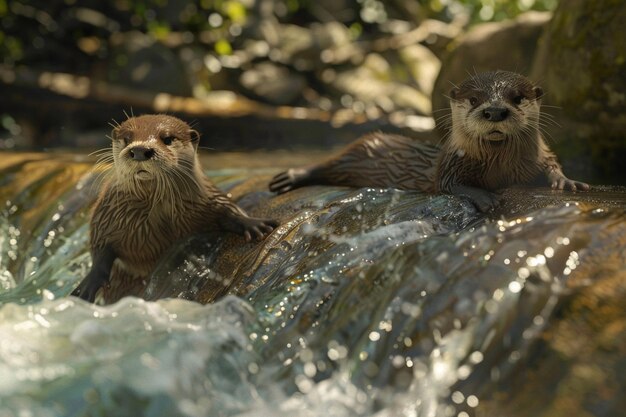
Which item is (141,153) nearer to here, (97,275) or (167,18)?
(97,275)

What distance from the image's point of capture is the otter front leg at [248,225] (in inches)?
127

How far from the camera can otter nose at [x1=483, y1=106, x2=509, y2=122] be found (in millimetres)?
3166

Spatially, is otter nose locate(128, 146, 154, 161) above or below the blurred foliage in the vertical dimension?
above

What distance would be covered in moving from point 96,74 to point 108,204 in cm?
554

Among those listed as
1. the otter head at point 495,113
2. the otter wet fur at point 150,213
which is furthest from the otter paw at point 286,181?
the otter head at point 495,113

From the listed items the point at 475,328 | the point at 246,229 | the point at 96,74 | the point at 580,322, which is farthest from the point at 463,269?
the point at 96,74

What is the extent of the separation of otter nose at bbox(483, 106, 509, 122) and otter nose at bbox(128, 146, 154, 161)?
1.19 meters

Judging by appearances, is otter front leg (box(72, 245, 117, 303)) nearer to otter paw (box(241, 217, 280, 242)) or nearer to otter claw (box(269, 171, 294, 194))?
otter paw (box(241, 217, 280, 242))

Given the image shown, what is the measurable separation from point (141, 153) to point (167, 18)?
6412 mm

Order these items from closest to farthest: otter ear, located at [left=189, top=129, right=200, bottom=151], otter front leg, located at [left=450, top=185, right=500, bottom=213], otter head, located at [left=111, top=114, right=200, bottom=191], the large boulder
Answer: otter front leg, located at [left=450, top=185, right=500, bottom=213] < otter head, located at [left=111, top=114, right=200, bottom=191] < otter ear, located at [left=189, top=129, right=200, bottom=151] < the large boulder

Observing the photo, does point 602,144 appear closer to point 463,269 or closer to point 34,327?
point 463,269

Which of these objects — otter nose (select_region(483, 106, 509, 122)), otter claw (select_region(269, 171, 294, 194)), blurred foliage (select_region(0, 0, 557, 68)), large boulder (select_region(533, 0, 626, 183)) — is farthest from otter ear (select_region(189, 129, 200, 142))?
blurred foliage (select_region(0, 0, 557, 68))

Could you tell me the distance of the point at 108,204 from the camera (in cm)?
343

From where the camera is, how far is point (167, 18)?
9.20 metres
